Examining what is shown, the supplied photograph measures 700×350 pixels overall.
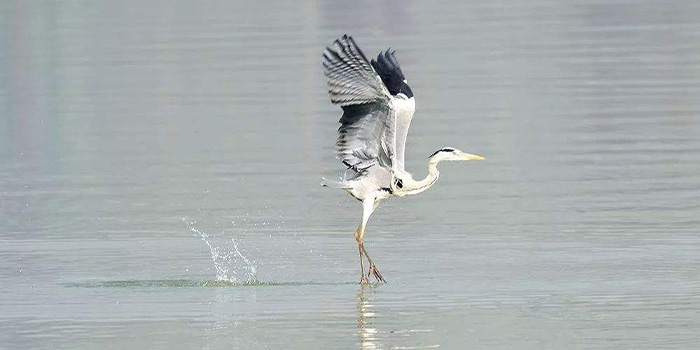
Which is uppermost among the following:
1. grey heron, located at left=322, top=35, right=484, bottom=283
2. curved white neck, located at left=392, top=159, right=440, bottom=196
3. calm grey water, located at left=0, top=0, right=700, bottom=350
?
grey heron, located at left=322, top=35, right=484, bottom=283

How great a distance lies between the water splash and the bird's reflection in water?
105 centimetres

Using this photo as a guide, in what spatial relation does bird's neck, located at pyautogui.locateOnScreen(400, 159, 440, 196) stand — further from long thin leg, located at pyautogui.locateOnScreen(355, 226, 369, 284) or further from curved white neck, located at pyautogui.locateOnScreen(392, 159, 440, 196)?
long thin leg, located at pyautogui.locateOnScreen(355, 226, 369, 284)

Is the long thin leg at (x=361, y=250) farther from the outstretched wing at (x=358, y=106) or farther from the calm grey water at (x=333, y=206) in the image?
the outstretched wing at (x=358, y=106)

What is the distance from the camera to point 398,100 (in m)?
15.8

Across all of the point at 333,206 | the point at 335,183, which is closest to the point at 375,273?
the point at 335,183

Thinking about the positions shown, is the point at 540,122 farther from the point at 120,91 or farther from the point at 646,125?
the point at 120,91

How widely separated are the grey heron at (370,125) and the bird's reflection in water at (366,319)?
Answer: 475mm

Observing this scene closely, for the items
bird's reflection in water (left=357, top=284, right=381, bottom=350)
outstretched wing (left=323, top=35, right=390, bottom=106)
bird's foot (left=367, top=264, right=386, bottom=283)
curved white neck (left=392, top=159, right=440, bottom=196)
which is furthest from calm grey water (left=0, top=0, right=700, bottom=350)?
outstretched wing (left=323, top=35, right=390, bottom=106)

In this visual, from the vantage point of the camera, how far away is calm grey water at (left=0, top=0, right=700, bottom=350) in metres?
13.7

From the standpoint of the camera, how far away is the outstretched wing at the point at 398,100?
15844mm

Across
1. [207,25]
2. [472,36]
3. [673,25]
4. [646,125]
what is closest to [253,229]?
[646,125]

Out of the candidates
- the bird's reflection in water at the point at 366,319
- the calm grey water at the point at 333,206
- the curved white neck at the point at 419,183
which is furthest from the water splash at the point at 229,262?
the curved white neck at the point at 419,183

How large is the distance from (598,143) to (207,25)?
25382 millimetres

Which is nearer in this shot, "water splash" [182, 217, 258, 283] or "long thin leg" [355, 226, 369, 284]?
"long thin leg" [355, 226, 369, 284]
